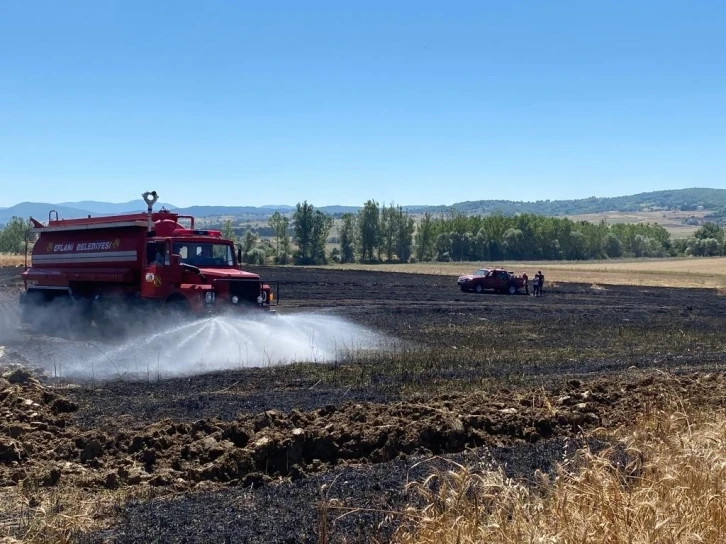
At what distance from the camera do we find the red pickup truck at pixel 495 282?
160 ft

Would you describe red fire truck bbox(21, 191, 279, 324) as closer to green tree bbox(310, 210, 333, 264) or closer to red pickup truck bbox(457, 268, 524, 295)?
red pickup truck bbox(457, 268, 524, 295)

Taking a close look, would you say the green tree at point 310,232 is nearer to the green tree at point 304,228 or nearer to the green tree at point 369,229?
the green tree at point 304,228

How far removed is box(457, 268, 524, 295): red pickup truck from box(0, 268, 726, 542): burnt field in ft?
84.0

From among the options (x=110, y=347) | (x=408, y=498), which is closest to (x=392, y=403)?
(x=408, y=498)

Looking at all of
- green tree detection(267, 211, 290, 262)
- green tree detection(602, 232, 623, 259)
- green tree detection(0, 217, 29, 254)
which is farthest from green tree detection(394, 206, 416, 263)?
green tree detection(0, 217, 29, 254)

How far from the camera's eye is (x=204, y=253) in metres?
22.1

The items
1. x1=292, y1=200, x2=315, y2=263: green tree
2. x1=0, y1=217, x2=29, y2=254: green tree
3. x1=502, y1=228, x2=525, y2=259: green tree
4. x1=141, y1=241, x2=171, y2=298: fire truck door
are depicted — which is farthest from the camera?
x1=502, y1=228, x2=525, y2=259: green tree

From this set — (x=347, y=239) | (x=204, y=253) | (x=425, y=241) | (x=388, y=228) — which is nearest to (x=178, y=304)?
(x=204, y=253)

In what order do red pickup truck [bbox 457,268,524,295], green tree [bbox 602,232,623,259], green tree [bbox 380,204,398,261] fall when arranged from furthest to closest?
green tree [bbox 602,232,623,259] < green tree [bbox 380,204,398,261] < red pickup truck [bbox 457,268,524,295]

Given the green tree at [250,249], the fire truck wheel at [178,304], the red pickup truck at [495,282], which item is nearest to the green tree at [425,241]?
the green tree at [250,249]

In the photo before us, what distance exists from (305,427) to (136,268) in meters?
13.6

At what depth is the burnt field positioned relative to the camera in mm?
7734

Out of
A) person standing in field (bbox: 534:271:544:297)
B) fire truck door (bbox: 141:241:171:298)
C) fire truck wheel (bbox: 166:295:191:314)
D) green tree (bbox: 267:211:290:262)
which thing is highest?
green tree (bbox: 267:211:290:262)

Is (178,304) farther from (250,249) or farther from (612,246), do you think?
(612,246)
